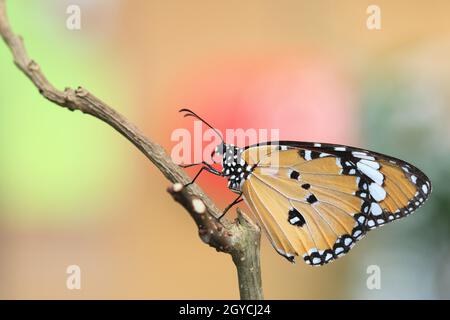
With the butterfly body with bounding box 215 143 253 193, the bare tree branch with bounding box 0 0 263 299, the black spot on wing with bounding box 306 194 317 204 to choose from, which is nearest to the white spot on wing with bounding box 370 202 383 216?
the black spot on wing with bounding box 306 194 317 204

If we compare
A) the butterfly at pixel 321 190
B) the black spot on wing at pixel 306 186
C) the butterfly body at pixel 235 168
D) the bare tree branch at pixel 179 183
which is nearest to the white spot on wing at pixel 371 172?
the butterfly at pixel 321 190

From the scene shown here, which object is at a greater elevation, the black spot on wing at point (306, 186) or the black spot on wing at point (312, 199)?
the black spot on wing at point (306, 186)

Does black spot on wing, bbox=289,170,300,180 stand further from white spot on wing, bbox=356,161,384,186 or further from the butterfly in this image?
white spot on wing, bbox=356,161,384,186

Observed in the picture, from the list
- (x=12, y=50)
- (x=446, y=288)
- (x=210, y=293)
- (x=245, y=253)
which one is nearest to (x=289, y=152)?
(x=245, y=253)

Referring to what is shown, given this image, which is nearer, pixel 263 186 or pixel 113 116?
pixel 113 116

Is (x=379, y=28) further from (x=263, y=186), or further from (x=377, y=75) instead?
(x=263, y=186)

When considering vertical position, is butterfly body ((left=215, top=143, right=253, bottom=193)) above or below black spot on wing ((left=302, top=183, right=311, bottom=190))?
above

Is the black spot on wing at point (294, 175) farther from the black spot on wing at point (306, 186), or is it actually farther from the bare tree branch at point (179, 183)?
the bare tree branch at point (179, 183)
